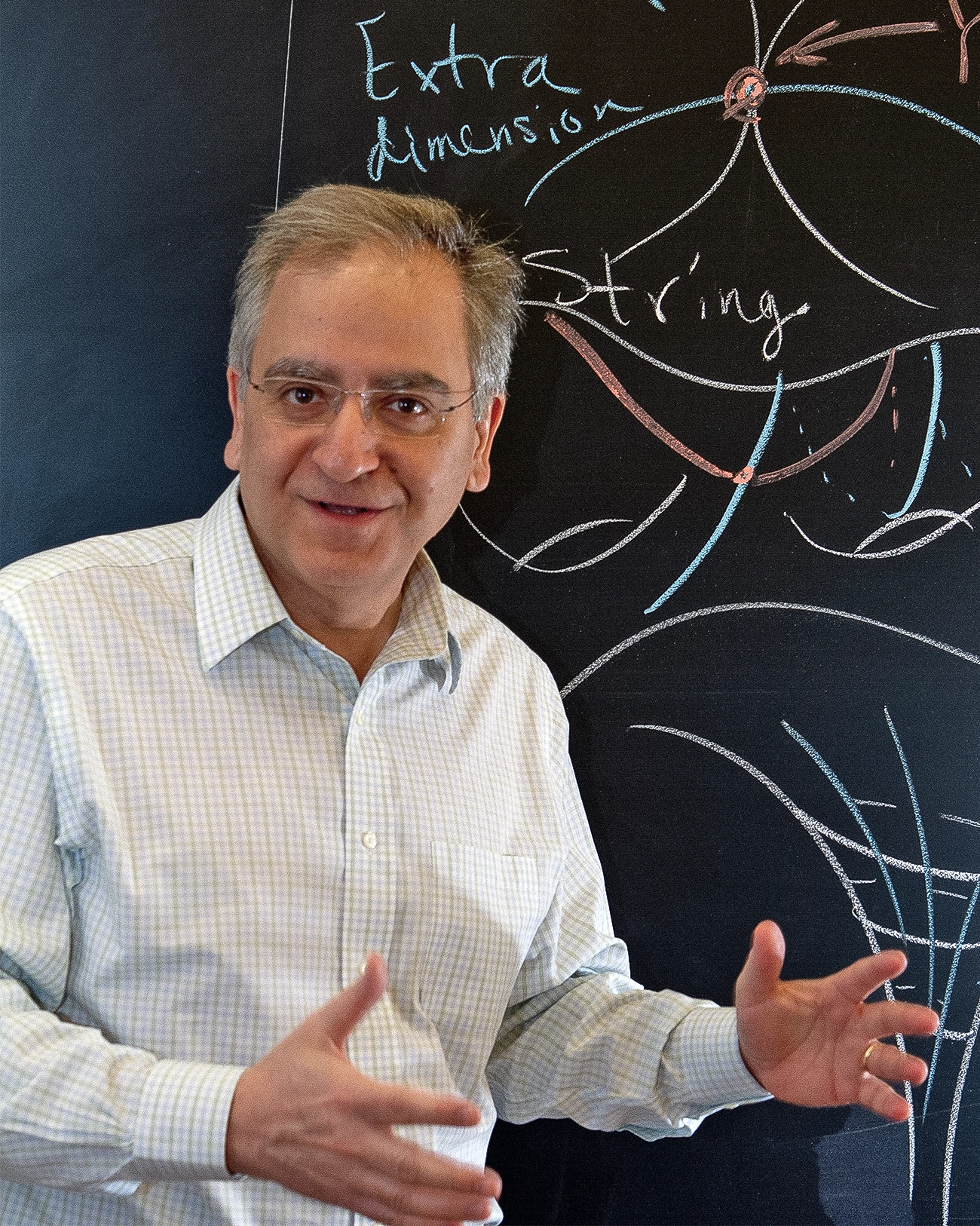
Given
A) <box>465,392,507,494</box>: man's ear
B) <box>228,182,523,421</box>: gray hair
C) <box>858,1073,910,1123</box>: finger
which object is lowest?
<box>858,1073,910,1123</box>: finger

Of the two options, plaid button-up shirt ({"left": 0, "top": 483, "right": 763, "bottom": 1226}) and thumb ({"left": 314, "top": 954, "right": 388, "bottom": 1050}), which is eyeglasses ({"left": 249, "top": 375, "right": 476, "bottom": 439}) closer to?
plaid button-up shirt ({"left": 0, "top": 483, "right": 763, "bottom": 1226})

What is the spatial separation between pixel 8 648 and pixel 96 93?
764 mm

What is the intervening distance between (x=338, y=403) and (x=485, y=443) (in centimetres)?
28

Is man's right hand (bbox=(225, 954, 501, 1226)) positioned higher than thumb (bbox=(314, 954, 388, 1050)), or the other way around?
thumb (bbox=(314, 954, 388, 1050))

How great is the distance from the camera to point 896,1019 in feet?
4.16

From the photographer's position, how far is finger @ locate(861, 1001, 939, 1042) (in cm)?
124

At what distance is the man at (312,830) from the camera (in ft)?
4.14

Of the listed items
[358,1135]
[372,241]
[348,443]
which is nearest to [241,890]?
[358,1135]

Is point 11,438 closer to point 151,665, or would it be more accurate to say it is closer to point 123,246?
point 123,246

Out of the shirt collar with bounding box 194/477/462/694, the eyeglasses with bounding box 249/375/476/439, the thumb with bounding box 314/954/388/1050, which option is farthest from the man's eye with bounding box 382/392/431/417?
the thumb with bounding box 314/954/388/1050

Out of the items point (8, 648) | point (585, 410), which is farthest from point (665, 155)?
point (8, 648)

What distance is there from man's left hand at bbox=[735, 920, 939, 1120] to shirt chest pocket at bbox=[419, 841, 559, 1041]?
294 mm

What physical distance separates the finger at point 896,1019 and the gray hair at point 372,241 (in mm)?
840

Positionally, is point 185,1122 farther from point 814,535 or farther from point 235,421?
point 814,535
